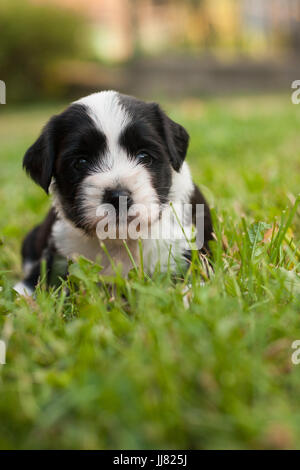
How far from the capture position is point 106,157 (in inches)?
109

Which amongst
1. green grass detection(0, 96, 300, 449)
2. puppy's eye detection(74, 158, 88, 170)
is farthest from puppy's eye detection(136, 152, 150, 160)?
green grass detection(0, 96, 300, 449)

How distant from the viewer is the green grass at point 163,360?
1448 mm

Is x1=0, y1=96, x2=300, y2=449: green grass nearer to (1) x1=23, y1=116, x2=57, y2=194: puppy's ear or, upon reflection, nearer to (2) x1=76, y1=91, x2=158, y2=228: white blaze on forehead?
(2) x1=76, y1=91, x2=158, y2=228: white blaze on forehead

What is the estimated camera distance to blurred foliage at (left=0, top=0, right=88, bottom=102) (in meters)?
17.9

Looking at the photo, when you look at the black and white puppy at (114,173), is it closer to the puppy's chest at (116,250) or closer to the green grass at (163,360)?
the puppy's chest at (116,250)

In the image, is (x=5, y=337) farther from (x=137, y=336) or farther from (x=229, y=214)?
(x=229, y=214)

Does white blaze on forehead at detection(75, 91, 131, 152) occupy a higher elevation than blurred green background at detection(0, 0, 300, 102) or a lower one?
lower

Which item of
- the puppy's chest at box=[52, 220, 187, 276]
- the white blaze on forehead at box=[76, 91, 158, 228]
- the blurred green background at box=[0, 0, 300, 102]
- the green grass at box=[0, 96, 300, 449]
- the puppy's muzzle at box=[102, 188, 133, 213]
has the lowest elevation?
the green grass at box=[0, 96, 300, 449]

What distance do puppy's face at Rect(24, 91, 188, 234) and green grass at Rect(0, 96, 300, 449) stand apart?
436 mm

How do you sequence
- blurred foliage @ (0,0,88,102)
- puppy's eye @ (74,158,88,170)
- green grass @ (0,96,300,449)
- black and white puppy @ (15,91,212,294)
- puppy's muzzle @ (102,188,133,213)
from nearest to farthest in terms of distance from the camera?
green grass @ (0,96,300,449) → puppy's muzzle @ (102,188,133,213) → black and white puppy @ (15,91,212,294) → puppy's eye @ (74,158,88,170) → blurred foliage @ (0,0,88,102)

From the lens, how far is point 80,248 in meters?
3.07

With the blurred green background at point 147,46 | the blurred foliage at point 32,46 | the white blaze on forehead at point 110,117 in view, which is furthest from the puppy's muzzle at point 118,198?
the blurred foliage at point 32,46
